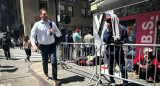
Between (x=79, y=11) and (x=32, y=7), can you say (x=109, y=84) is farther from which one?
(x=79, y=11)

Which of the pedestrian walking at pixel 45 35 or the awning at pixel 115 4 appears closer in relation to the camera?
the pedestrian walking at pixel 45 35

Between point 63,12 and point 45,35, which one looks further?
point 63,12

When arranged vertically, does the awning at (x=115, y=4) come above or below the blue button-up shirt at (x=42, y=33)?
above

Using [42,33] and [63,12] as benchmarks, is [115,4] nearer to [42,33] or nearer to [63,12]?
[42,33]

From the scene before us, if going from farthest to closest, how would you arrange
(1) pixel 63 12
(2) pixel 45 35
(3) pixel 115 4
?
1. (1) pixel 63 12
2. (3) pixel 115 4
3. (2) pixel 45 35

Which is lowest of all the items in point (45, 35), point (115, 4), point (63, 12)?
point (45, 35)

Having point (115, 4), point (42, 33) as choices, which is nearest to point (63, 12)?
point (115, 4)

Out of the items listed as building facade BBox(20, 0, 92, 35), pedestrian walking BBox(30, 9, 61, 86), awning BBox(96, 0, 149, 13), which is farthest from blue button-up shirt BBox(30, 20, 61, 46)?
building facade BBox(20, 0, 92, 35)

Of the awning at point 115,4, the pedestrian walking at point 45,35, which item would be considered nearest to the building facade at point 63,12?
the awning at point 115,4

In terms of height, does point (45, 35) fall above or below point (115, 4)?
below

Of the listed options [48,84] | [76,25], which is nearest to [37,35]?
[48,84]

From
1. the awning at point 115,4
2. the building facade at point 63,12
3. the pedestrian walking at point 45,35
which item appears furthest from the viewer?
the building facade at point 63,12

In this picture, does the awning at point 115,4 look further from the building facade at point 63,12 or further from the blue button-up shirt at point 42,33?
the building facade at point 63,12

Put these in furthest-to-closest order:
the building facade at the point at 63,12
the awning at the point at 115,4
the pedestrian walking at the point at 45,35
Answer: the building facade at the point at 63,12 < the awning at the point at 115,4 < the pedestrian walking at the point at 45,35
